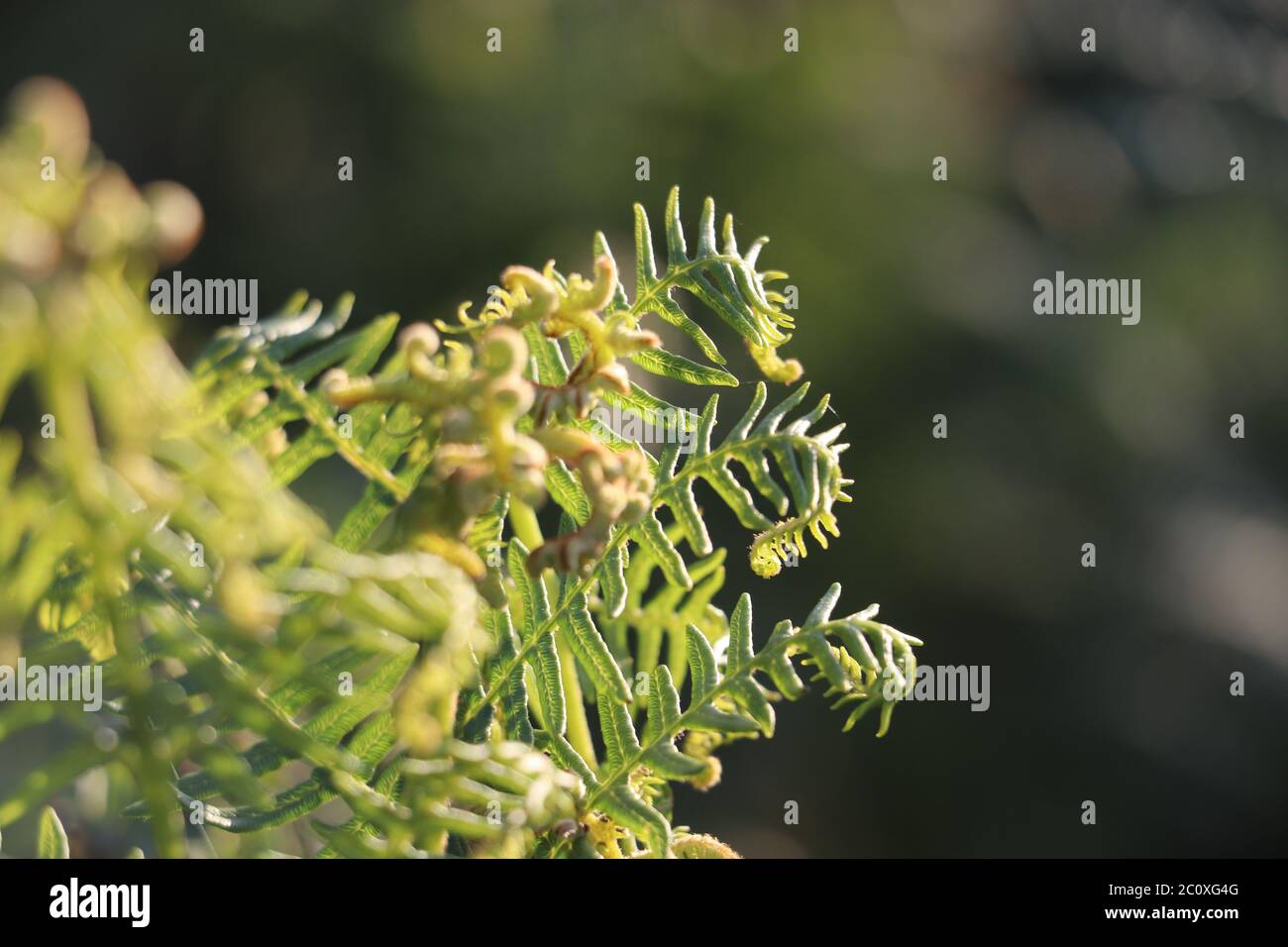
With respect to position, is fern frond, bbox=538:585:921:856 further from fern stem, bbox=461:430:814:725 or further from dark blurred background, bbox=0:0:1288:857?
dark blurred background, bbox=0:0:1288:857

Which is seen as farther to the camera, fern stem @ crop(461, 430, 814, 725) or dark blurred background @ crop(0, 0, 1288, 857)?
dark blurred background @ crop(0, 0, 1288, 857)

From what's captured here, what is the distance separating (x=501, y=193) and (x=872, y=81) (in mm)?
865

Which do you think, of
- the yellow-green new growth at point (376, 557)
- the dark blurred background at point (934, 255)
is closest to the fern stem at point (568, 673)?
the yellow-green new growth at point (376, 557)

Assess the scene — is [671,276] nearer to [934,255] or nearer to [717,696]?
[717,696]

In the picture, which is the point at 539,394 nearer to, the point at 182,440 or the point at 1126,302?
the point at 182,440

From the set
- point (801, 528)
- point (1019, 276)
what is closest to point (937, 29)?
point (1019, 276)

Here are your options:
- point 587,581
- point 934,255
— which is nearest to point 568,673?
point 587,581

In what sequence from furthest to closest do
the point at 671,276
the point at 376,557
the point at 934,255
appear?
the point at 934,255 → the point at 671,276 → the point at 376,557

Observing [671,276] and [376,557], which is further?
[671,276]

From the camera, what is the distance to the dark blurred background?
7.33 ft

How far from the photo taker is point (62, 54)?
9.73ft

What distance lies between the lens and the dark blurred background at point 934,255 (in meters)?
2.23

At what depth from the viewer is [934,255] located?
2518 mm

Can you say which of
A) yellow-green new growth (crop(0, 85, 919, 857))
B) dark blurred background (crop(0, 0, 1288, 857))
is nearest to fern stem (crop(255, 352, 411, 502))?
yellow-green new growth (crop(0, 85, 919, 857))
